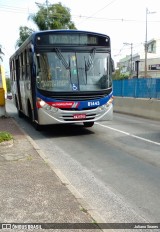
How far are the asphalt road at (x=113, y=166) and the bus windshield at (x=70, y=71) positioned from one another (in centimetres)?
177

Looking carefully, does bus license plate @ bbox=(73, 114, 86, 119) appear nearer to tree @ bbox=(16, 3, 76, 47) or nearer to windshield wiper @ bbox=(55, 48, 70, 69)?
windshield wiper @ bbox=(55, 48, 70, 69)

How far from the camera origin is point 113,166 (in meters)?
6.95

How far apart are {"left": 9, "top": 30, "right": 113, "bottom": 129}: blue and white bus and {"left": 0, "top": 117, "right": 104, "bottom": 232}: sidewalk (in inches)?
138

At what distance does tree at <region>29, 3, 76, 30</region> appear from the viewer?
119 ft

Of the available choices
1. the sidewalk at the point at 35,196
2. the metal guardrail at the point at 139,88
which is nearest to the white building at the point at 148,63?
the metal guardrail at the point at 139,88

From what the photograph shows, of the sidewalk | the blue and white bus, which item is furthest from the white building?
the sidewalk

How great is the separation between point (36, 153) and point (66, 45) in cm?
448

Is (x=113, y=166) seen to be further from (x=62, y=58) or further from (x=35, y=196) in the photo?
(x=62, y=58)

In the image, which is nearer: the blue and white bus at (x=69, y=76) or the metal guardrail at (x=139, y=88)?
the blue and white bus at (x=69, y=76)

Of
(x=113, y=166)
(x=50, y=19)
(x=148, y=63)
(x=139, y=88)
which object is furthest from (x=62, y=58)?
(x=148, y=63)

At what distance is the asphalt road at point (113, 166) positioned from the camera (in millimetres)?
4746

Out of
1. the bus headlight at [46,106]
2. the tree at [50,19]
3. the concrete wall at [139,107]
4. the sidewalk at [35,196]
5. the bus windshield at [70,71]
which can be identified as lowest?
the concrete wall at [139,107]

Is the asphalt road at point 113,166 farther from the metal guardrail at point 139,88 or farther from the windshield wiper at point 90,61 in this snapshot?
the metal guardrail at point 139,88

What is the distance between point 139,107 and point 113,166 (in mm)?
11811
